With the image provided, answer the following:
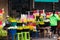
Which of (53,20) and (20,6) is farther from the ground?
(20,6)

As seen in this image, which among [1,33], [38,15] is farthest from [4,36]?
[38,15]

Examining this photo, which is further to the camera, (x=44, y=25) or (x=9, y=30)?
(x=44, y=25)

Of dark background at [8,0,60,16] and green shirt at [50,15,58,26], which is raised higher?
dark background at [8,0,60,16]

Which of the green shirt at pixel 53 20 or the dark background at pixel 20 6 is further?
the dark background at pixel 20 6

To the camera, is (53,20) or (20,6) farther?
(20,6)

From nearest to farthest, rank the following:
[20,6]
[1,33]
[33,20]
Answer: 1. [1,33]
2. [33,20]
3. [20,6]

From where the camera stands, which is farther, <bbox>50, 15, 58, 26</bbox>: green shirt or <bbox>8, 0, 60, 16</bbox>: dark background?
<bbox>8, 0, 60, 16</bbox>: dark background

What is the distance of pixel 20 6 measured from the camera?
11039mm

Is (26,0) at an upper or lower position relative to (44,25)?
upper

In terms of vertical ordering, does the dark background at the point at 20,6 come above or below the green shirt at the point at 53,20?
above

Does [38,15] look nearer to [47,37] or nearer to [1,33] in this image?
[47,37]

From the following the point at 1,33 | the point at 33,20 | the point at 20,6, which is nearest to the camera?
the point at 1,33

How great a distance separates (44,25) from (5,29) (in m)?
1.60

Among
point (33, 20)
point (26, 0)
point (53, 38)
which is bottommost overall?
point (53, 38)
